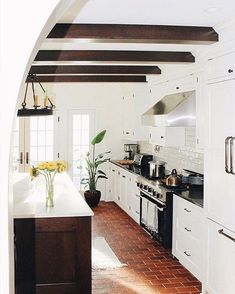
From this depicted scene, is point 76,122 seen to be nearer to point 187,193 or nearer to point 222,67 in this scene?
point 187,193

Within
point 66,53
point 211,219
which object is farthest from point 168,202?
point 66,53

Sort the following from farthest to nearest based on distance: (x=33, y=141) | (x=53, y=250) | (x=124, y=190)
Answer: (x=33, y=141), (x=124, y=190), (x=53, y=250)

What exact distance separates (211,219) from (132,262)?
1.66 metres

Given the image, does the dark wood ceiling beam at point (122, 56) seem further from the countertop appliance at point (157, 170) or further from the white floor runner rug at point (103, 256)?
the white floor runner rug at point (103, 256)

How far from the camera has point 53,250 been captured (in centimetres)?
407

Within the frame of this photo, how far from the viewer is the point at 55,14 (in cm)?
123

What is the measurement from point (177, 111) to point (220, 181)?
1.80 meters

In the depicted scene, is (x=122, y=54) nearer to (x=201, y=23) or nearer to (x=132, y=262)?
(x=201, y=23)

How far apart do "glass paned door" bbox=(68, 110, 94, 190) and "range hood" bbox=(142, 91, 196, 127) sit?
126 inches

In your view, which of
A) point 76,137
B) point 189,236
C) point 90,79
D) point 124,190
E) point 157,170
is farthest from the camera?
point 76,137

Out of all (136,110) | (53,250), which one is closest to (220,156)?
(53,250)

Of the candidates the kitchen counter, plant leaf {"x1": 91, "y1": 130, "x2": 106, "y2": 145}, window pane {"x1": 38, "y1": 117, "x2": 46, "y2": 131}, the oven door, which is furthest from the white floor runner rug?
window pane {"x1": 38, "y1": 117, "x2": 46, "y2": 131}

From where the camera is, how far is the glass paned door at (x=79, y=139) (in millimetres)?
9000

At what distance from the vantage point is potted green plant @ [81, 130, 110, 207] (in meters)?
8.67
